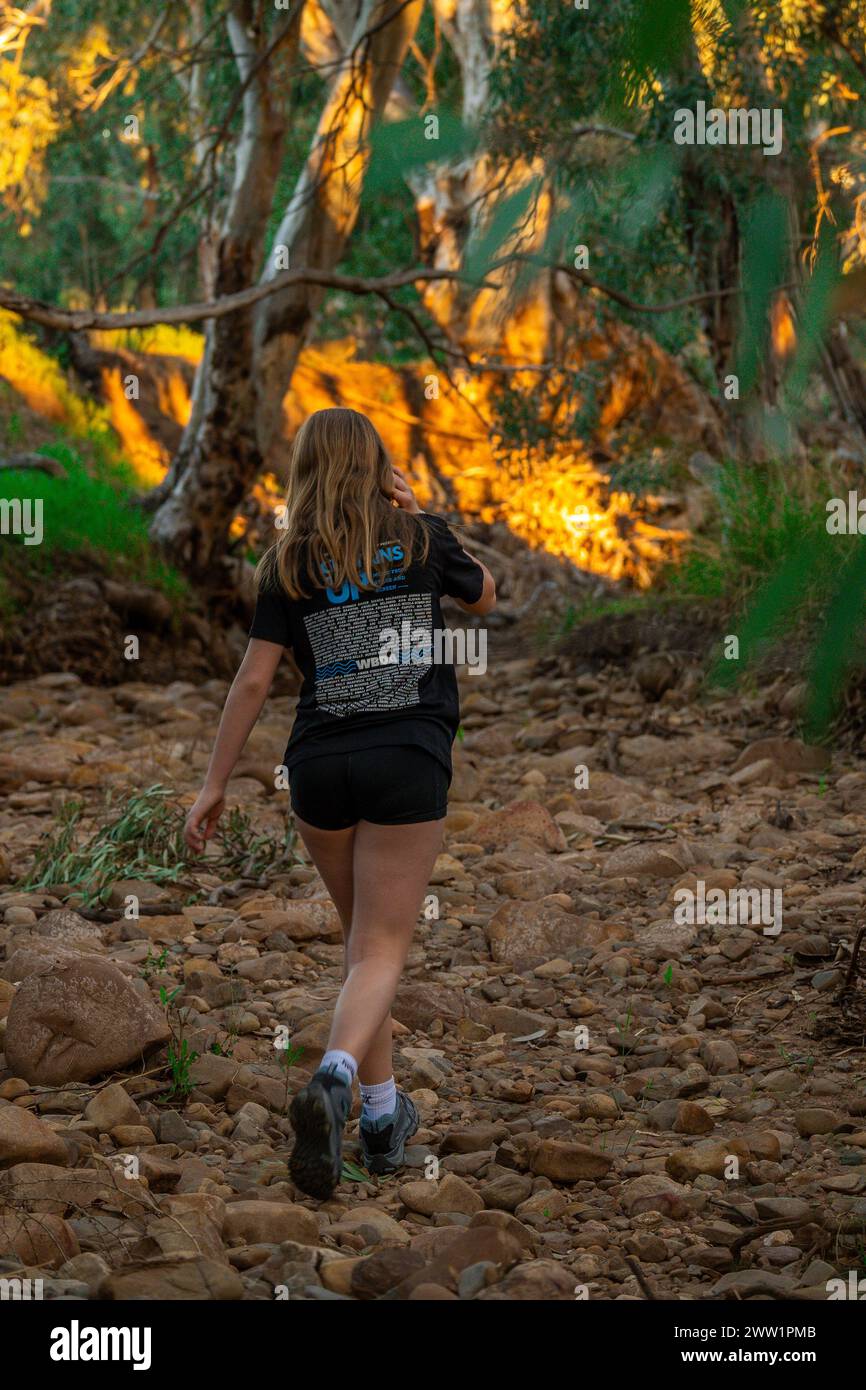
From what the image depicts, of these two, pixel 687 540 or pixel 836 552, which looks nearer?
pixel 836 552

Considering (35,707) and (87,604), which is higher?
(87,604)

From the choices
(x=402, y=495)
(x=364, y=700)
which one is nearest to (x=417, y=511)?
(x=402, y=495)

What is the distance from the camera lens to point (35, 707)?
25.7 feet

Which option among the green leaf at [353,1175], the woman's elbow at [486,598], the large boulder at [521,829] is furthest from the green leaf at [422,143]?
the large boulder at [521,829]

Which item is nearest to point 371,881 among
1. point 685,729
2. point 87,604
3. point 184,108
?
point 685,729

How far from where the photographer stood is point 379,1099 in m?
3.04

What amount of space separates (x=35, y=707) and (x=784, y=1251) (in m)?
5.92

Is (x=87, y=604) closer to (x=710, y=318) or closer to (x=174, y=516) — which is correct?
(x=174, y=516)

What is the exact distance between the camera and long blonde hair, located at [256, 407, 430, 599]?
9.71ft

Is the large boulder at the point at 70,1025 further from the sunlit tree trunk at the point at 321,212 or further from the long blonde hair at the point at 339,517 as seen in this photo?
the sunlit tree trunk at the point at 321,212

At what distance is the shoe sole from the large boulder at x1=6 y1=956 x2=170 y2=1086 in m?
0.75

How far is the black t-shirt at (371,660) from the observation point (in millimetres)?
2939

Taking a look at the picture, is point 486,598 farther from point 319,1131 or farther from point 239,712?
point 319,1131

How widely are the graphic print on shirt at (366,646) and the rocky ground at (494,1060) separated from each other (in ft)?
2.99
